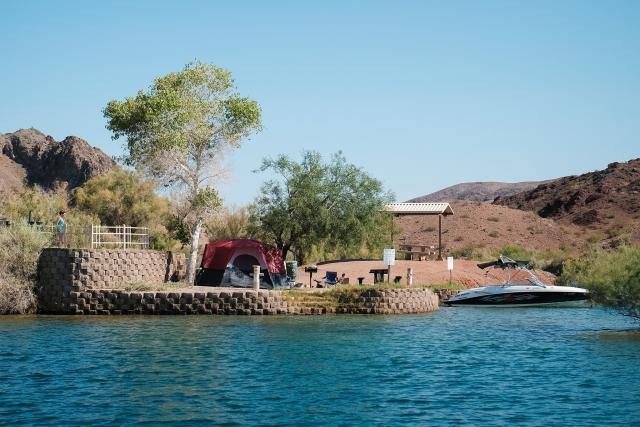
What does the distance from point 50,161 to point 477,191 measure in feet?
356

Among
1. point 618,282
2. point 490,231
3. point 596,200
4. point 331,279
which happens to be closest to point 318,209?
point 331,279

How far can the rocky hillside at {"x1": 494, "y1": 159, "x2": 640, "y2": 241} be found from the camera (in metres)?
105

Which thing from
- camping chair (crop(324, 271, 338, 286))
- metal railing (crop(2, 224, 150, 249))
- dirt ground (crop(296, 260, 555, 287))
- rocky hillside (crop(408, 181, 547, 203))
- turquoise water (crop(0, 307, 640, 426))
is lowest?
turquoise water (crop(0, 307, 640, 426))

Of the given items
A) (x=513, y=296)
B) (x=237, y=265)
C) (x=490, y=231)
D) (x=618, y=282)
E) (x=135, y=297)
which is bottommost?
(x=135, y=297)

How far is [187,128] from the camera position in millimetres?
43656

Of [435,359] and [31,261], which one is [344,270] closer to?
[31,261]

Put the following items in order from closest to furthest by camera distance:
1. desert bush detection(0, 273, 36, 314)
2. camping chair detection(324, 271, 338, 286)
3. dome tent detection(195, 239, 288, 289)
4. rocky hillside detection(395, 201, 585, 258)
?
desert bush detection(0, 273, 36, 314) < camping chair detection(324, 271, 338, 286) < dome tent detection(195, 239, 288, 289) < rocky hillside detection(395, 201, 585, 258)

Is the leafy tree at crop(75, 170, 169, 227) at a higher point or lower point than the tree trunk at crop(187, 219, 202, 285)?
higher

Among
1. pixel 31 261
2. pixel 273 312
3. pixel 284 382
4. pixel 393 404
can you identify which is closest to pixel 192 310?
pixel 273 312

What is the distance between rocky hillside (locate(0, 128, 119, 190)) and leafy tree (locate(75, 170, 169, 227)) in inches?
1276

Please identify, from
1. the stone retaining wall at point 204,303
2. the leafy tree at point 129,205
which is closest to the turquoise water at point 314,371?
the stone retaining wall at point 204,303

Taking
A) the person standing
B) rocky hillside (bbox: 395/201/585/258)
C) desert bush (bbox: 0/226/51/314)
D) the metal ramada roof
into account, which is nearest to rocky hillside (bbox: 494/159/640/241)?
rocky hillside (bbox: 395/201/585/258)

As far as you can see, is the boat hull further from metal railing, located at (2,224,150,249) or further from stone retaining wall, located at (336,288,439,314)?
metal railing, located at (2,224,150,249)

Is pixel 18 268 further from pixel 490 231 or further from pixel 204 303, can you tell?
pixel 490 231
